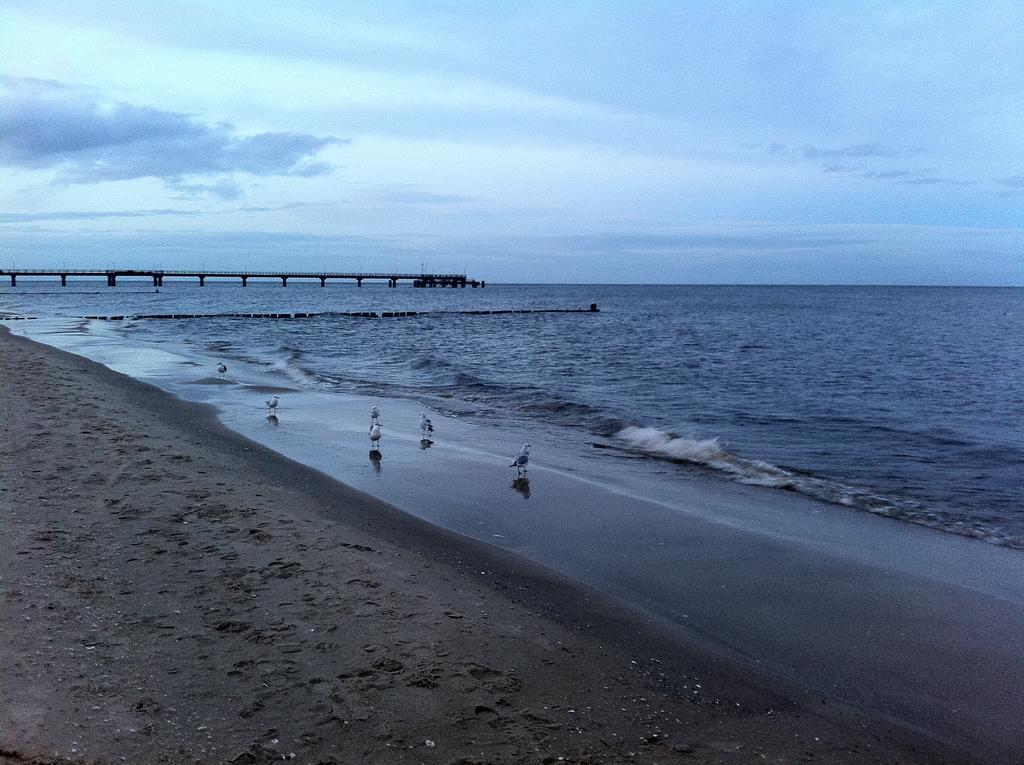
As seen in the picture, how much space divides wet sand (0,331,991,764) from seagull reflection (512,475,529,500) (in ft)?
6.59

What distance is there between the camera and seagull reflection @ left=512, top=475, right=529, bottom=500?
9.48 m

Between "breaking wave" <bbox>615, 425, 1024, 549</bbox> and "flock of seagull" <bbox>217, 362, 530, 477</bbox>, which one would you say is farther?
"flock of seagull" <bbox>217, 362, 530, 477</bbox>

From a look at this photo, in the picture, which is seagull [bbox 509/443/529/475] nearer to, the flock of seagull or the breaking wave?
the flock of seagull

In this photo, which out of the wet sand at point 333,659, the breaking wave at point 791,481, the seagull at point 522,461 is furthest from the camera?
the seagull at point 522,461

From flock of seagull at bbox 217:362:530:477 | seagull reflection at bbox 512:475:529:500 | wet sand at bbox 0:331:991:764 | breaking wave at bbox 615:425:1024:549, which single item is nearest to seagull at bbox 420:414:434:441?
flock of seagull at bbox 217:362:530:477

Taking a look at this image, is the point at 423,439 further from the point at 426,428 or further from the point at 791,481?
the point at 791,481

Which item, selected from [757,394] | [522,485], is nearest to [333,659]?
[522,485]

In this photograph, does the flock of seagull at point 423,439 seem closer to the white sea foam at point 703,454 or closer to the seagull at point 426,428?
the seagull at point 426,428

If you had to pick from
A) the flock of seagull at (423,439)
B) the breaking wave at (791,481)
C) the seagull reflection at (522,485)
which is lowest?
the breaking wave at (791,481)

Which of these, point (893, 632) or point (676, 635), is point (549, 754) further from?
point (893, 632)

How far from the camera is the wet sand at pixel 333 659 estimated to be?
151 inches

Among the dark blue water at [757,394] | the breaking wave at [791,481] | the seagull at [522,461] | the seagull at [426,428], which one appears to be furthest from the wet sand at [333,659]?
the dark blue water at [757,394]

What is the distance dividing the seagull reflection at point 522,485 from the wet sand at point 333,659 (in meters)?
2.01

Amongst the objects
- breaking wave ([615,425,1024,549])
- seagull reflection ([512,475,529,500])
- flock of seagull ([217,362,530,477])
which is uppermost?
flock of seagull ([217,362,530,477])
